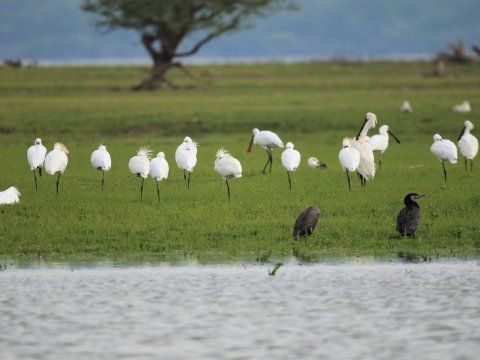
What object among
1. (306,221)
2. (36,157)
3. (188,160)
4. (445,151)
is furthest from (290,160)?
(306,221)

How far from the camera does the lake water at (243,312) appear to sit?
10.8 meters

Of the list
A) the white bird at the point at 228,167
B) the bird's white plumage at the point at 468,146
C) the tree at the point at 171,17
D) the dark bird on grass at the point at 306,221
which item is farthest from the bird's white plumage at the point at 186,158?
the tree at the point at 171,17

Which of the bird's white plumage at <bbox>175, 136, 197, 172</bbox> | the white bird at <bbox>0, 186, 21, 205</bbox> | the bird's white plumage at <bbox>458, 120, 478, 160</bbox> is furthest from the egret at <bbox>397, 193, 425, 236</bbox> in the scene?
the bird's white plumage at <bbox>458, 120, 478, 160</bbox>

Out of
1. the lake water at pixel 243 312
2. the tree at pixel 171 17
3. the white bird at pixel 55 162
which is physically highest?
the tree at pixel 171 17

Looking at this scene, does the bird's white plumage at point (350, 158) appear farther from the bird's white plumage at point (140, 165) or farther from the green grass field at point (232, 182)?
the bird's white plumage at point (140, 165)

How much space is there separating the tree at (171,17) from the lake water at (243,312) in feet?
165

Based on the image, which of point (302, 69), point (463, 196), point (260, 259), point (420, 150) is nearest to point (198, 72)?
point (302, 69)

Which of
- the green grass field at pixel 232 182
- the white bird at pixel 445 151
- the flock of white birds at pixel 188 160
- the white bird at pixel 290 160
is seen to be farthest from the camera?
the white bird at pixel 445 151

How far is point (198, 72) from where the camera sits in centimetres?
7619

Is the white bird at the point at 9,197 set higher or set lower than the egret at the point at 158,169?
lower

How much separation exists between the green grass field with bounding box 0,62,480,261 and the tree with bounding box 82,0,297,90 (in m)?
8.07

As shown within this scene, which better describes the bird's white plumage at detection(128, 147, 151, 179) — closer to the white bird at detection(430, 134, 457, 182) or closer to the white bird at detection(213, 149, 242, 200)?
the white bird at detection(213, 149, 242, 200)

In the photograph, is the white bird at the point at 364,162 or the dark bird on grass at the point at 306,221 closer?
the dark bird on grass at the point at 306,221

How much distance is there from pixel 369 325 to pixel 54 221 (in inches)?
293
